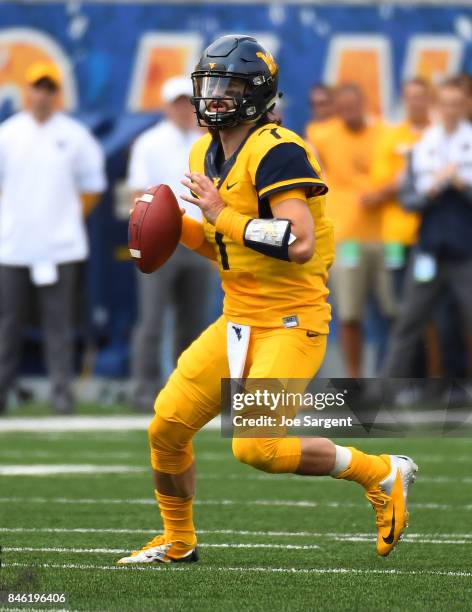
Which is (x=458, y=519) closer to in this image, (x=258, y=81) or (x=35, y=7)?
(x=258, y=81)

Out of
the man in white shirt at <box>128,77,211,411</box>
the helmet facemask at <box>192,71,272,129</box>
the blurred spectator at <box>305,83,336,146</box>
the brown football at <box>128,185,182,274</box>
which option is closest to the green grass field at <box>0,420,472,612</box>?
the brown football at <box>128,185,182,274</box>

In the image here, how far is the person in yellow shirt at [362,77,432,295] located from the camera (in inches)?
433

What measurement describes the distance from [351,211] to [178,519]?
570 centimetres

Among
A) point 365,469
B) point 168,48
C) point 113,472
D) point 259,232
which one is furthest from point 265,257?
point 168,48

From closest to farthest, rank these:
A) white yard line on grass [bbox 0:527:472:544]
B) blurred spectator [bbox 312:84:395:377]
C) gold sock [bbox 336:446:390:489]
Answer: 1. gold sock [bbox 336:446:390:489]
2. white yard line on grass [bbox 0:527:472:544]
3. blurred spectator [bbox 312:84:395:377]

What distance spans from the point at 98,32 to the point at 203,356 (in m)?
7.14

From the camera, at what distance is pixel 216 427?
10484 millimetres

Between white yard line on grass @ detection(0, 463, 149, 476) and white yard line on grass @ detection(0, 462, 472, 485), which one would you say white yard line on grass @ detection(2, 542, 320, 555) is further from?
white yard line on grass @ detection(0, 463, 149, 476)

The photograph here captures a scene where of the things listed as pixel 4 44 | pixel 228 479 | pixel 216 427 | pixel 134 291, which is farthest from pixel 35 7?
pixel 228 479

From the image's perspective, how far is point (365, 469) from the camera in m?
5.56

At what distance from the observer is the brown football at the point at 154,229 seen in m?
5.80

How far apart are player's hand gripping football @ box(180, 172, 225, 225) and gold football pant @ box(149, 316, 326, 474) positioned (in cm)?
42

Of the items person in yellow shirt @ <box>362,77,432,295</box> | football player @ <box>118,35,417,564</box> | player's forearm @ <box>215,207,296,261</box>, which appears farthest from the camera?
person in yellow shirt @ <box>362,77,432,295</box>

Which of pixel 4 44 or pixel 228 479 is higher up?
pixel 4 44
